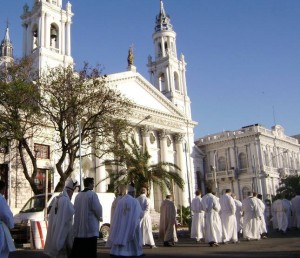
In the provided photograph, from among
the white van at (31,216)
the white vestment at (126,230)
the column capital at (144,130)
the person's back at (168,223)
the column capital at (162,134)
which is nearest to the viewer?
the white vestment at (126,230)

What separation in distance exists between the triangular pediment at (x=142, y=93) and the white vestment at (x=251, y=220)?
84.2 feet

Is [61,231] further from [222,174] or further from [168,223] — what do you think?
[222,174]

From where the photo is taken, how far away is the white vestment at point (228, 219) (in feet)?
47.9

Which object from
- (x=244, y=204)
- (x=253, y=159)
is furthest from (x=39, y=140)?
(x=253, y=159)

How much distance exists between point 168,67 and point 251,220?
37172mm

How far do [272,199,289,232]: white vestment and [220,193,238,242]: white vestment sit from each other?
21.0 ft

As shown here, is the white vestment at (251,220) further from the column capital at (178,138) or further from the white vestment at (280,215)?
the column capital at (178,138)

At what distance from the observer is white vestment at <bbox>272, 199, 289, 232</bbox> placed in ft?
66.3

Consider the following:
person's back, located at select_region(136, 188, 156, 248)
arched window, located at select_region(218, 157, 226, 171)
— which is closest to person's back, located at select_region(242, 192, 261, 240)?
person's back, located at select_region(136, 188, 156, 248)

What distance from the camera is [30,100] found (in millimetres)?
21766

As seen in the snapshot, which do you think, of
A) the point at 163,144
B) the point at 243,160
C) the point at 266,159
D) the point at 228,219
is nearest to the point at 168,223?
the point at 228,219

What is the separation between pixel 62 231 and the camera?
30.1 feet

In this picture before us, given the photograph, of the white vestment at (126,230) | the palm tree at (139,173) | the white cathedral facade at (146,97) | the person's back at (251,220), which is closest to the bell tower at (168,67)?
the white cathedral facade at (146,97)

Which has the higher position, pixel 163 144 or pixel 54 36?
pixel 54 36
